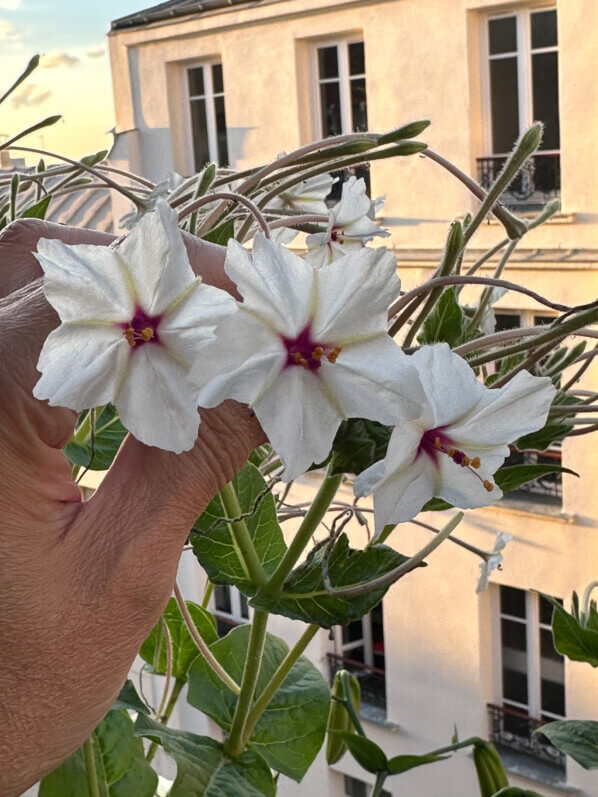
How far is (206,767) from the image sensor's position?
13.8 inches

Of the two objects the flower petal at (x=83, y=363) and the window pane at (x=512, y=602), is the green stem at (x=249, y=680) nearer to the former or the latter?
the flower petal at (x=83, y=363)

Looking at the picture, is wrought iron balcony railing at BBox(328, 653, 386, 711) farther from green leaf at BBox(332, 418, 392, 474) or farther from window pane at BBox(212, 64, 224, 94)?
green leaf at BBox(332, 418, 392, 474)

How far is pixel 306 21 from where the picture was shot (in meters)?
3.57

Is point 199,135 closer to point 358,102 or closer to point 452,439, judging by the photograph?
point 358,102

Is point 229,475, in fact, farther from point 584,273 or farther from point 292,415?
point 584,273

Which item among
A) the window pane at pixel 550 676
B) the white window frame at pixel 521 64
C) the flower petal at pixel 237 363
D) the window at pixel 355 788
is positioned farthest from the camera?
the window at pixel 355 788

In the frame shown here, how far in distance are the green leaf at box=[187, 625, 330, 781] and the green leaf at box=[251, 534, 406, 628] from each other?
116 millimetres

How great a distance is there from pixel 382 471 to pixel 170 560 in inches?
2.7

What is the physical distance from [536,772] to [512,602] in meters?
0.54

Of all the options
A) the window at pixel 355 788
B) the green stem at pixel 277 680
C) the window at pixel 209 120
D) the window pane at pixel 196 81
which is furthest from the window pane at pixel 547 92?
the green stem at pixel 277 680

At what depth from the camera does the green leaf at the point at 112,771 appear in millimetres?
417

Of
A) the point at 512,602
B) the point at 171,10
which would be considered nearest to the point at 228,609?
the point at 512,602

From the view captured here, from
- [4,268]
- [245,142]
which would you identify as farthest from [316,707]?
[245,142]

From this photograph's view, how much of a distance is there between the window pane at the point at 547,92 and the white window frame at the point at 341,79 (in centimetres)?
57
